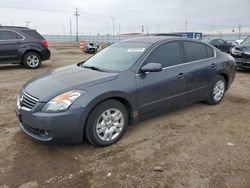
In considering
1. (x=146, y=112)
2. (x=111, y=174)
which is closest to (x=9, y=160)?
(x=111, y=174)

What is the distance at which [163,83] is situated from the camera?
3824 millimetres

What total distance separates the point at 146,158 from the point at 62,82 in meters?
1.56

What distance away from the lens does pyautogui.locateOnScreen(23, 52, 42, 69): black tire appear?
9727mm

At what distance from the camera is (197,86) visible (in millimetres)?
4484

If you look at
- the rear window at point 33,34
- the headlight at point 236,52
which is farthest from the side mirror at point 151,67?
the rear window at point 33,34

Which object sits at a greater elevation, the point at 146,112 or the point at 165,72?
the point at 165,72

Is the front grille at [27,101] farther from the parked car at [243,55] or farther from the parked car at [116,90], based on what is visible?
the parked car at [243,55]

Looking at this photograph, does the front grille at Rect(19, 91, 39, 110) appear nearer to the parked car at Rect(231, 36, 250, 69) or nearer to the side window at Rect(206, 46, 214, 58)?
the side window at Rect(206, 46, 214, 58)

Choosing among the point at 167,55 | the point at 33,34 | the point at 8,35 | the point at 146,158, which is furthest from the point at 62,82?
the point at 33,34

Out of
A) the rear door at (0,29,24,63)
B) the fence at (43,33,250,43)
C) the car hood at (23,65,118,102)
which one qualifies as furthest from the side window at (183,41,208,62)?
the fence at (43,33,250,43)

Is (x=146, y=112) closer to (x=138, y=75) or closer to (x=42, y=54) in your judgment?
(x=138, y=75)

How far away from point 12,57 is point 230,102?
830cm

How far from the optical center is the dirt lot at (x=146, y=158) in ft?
8.54

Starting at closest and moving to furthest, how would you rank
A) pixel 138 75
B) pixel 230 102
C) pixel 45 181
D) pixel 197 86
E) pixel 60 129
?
pixel 45 181 → pixel 60 129 → pixel 138 75 → pixel 197 86 → pixel 230 102
